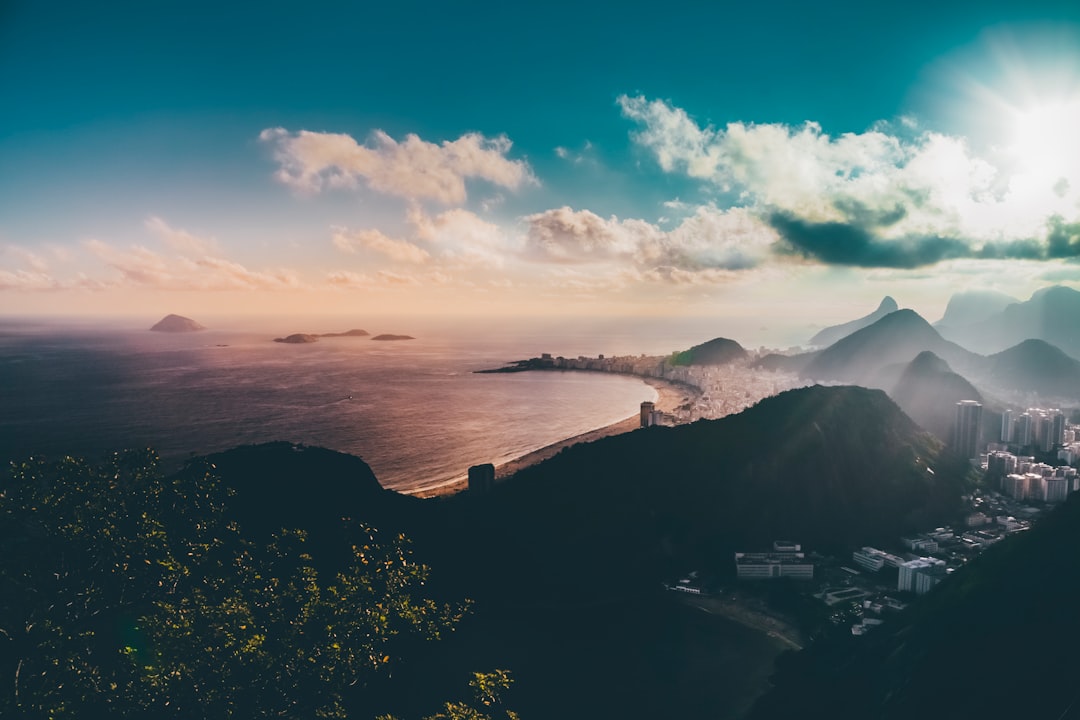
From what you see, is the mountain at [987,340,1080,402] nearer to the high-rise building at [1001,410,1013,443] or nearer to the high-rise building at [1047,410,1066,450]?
the high-rise building at [1047,410,1066,450]

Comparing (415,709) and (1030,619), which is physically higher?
(1030,619)

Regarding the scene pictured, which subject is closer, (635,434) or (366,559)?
(366,559)

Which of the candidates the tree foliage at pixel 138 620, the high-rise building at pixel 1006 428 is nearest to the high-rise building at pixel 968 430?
the high-rise building at pixel 1006 428

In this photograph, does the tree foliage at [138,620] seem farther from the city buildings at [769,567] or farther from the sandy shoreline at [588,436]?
the sandy shoreline at [588,436]

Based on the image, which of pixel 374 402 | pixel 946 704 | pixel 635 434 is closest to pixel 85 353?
pixel 374 402

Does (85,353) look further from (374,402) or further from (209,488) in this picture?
(209,488)

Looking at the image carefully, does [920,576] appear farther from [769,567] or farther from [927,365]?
[927,365]
